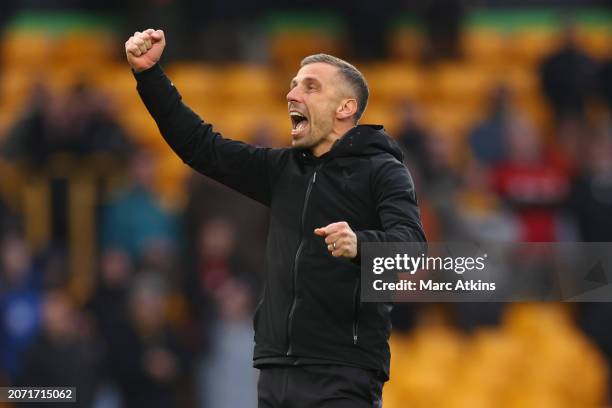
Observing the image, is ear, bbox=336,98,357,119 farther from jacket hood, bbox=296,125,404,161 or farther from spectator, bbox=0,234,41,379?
spectator, bbox=0,234,41,379

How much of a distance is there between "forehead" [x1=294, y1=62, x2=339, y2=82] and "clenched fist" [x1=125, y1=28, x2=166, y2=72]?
1.79ft

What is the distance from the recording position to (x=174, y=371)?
10.4 metres

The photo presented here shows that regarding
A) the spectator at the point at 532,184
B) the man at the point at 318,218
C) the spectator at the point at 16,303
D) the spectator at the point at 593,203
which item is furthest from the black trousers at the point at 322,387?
the spectator at the point at 593,203

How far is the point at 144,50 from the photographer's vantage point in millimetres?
5688

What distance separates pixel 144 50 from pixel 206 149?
45cm

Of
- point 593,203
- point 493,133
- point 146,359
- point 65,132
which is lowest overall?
point 146,359

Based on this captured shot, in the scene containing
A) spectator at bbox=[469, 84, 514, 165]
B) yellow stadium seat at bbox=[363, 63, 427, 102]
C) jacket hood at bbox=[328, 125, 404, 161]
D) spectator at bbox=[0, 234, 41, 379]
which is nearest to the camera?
jacket hood at bbox=[328, 125, 404, 161]

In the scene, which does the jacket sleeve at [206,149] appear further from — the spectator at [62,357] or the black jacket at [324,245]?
the spectator at [62,357]

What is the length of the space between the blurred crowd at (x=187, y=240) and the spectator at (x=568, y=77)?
45cm

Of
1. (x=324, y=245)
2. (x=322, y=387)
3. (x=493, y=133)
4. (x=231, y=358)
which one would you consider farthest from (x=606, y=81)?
(x=322, y=387)

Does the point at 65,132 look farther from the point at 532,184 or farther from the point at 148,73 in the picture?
the point at 148,73

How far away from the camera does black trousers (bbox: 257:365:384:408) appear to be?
533cm

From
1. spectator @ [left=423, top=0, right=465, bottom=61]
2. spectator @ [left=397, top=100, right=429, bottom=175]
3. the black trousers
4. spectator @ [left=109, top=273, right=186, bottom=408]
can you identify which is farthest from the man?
spectator @ [left=423, top=0, right=465, bottom=61]

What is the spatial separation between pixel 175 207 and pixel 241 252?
121 centimetres
